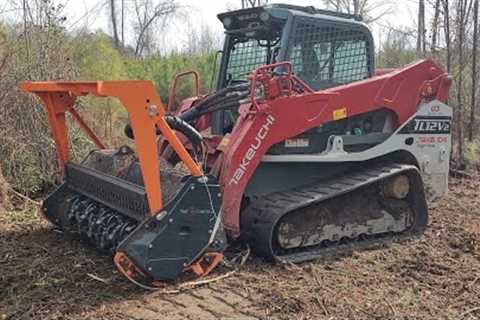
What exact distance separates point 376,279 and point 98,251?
7.61 feet

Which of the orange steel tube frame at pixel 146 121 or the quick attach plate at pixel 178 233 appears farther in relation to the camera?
the quick attach plate at pixel 178 233

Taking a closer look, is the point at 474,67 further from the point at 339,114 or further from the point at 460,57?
the point at 339,114

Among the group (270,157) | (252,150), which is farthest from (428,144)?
(252,150)

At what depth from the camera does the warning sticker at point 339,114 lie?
18.6 ft

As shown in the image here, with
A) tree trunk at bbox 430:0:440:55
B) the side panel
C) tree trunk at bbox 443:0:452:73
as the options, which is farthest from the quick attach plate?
tree trunk at bbox 430:0:440:55

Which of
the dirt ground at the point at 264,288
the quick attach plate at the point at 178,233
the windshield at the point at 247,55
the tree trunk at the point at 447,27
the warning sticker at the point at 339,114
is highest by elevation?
the tree trunk at the point at 447,27

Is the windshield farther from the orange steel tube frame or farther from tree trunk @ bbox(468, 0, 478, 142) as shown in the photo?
tree trunk @ bbox(468, 0, 478, 142)

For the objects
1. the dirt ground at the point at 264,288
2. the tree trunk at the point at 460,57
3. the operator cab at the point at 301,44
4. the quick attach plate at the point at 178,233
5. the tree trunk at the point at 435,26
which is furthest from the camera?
the tree trunk at the point at 435,26

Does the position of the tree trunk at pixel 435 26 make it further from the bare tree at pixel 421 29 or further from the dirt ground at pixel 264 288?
the dirt ground at pixel 264 288

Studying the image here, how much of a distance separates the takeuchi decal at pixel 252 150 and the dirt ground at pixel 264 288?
28.8 inches

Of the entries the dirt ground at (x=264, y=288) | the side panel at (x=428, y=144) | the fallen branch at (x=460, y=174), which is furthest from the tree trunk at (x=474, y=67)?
the dirt ground at (x=264, y=288)

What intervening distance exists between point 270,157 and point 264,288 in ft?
3.91

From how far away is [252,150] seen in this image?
514 cm

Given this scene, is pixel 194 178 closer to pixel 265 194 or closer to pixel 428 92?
pixel 265 194
